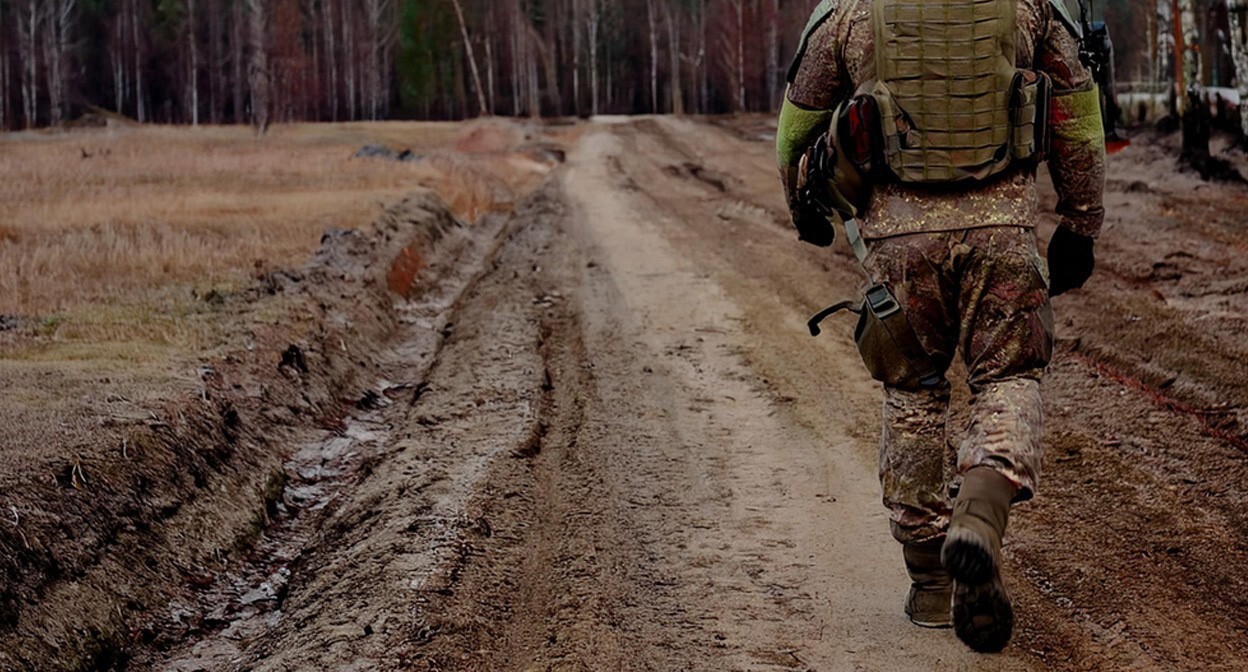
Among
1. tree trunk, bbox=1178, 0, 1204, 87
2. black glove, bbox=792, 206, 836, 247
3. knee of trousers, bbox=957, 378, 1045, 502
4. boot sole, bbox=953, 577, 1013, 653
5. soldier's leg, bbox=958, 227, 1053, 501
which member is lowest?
boot sole, bbox=953, 577, 1013, 653

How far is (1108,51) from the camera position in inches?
143

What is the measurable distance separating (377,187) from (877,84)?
16524 mm

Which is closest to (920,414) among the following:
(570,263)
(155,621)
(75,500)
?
(155,621)

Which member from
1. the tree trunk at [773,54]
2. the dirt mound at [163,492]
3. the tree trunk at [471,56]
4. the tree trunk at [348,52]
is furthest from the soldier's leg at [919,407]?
the tree trunk at [348,52]

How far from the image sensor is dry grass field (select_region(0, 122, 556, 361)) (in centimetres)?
861

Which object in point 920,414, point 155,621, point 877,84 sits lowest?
point 155,621

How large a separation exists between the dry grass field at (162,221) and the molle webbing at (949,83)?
209 inches

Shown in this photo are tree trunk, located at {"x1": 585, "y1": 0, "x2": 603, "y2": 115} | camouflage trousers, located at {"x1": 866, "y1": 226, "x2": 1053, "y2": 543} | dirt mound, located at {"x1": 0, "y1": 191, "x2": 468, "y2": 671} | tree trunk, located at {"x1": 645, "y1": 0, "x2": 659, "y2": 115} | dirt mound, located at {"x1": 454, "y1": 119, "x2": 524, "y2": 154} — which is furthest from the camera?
tree trunk, located at {"x1": 645, "y1": 0, "x2": 659, "y2": 115}

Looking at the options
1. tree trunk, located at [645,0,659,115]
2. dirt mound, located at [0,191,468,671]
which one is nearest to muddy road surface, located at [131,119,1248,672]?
dirt mound, located at [0,191,468,671]

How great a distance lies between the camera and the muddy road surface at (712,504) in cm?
382

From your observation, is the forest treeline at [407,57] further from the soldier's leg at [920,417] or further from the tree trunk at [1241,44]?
the soldier's leg at [920,417]

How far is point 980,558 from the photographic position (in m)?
3.04

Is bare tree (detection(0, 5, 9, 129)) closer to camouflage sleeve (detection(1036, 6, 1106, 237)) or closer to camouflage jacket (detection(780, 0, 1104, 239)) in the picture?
camouflage jacket (detection(780, 0, 1104, 239))

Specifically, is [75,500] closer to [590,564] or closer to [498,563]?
[498,563]
